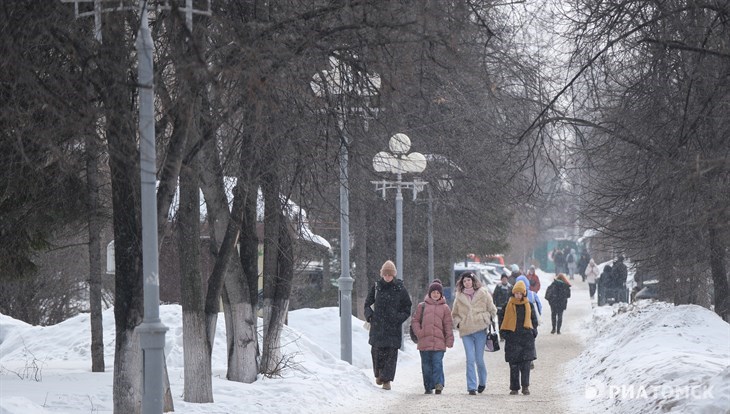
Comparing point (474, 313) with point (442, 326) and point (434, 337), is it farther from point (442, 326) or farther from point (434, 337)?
point (434, 337)

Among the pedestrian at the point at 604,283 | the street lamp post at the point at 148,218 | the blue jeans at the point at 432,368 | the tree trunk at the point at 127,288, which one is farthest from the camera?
the pedestrian at the point at 604,283

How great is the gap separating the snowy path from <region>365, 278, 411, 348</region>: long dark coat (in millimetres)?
708

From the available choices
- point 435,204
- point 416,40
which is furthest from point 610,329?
A: point 416,40

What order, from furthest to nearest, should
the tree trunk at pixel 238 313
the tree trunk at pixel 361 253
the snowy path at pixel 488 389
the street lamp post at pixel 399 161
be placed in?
the tree trunk at pixel 361 253, the street lamp post at pixel 399 161, the tree trunk at pixel 238 313, the snowy path at pixel 488 389

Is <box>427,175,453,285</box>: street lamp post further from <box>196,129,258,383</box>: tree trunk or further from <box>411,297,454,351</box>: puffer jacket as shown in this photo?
<box>196,129,258,383</box>: tree trunk

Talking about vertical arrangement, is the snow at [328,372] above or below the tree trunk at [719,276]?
below

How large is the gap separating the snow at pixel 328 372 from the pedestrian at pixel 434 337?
81 cm

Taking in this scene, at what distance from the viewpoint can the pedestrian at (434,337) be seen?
1822 centimetres

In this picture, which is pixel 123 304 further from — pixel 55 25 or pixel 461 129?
pixel 461 129

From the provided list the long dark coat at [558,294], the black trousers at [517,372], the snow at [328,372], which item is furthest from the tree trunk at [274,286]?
the long dark coat at [558,294]

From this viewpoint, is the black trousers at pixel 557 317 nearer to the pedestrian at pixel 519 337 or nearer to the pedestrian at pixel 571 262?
A: the pedestrian at pixel 519 337

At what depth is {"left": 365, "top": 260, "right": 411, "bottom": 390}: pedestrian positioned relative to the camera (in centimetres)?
1848

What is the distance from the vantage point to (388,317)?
1853 cm

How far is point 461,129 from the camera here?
28.2 metres
